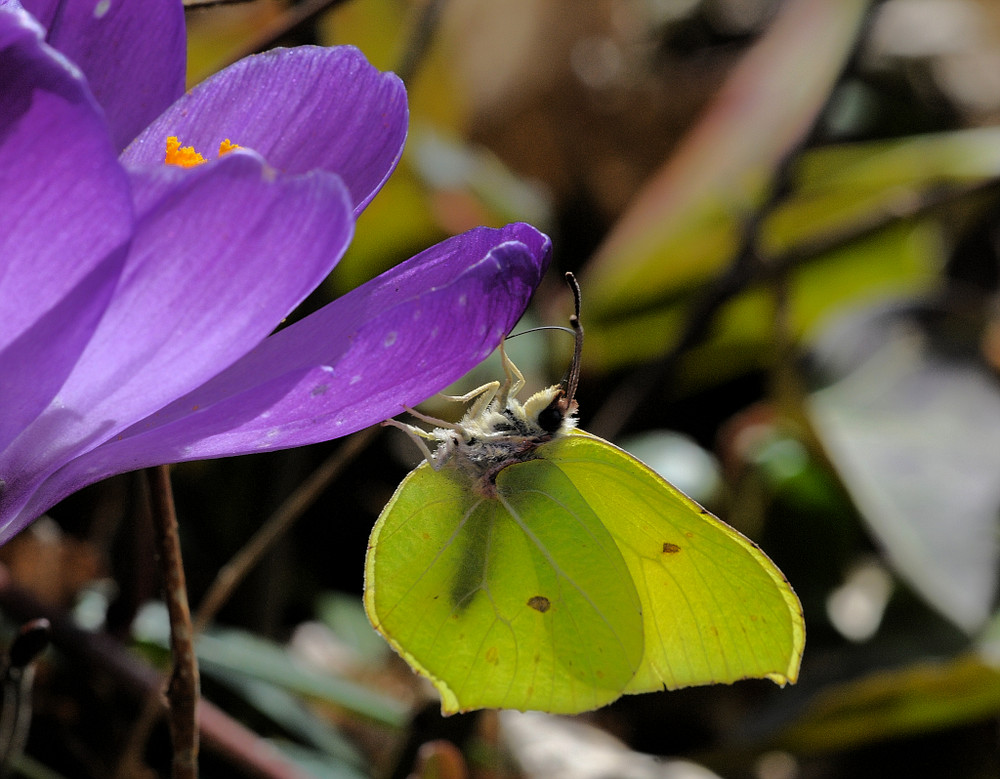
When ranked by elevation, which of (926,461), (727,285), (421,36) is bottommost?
(926,461)

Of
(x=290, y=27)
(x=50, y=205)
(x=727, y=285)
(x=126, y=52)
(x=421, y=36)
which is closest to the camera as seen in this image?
(x=50, y=205)

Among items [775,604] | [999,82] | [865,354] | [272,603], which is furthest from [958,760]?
[999,82]

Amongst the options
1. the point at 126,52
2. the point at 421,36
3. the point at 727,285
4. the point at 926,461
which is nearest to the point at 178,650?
the point at 126,52

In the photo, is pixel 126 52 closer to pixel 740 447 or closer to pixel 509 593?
pixel 509 593

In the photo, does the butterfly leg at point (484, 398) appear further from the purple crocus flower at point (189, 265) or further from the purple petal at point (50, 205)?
the purple petal at point (50, 205)

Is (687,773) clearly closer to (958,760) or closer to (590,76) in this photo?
(958,760)

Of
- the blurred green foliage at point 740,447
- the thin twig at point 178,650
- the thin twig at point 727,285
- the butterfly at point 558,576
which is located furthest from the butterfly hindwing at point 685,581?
the thin twig at point 727,285

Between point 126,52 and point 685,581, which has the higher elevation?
point 126,52
